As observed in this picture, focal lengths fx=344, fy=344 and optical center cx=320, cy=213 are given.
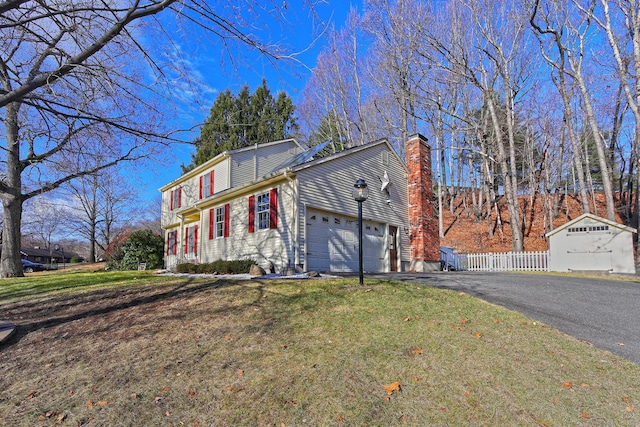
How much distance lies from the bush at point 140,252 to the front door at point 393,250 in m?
15.2

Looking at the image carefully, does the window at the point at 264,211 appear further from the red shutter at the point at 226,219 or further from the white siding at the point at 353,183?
the red shutter at the point at 226,219

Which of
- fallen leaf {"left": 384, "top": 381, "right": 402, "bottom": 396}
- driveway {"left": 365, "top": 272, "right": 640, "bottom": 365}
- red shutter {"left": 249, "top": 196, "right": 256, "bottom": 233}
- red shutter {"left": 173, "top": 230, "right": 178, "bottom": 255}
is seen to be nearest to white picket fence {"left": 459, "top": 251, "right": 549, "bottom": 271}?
driveway {"left": 365, "top": 272, "right": 640, "bottom": 365}

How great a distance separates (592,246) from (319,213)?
10.5 m

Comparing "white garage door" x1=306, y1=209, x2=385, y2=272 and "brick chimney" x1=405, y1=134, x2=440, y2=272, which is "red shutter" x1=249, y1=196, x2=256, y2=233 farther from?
"brick chimney" x1=405, y1=134, x2=440, y2=272

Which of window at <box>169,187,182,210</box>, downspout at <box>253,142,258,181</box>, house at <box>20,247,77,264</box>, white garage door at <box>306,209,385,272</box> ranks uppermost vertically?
downspout at <box>253,142,258,181</box>

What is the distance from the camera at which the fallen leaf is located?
3220 millimetres

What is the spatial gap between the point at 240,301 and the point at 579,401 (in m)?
4.69

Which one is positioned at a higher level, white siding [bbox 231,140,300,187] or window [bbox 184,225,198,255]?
white siding [bbox 231,140,300,187]

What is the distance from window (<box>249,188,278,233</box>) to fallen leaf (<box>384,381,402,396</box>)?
8167mm

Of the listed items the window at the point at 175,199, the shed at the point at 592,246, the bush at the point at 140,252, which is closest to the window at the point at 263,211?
the window at the point at 175,199

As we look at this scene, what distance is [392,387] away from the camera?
3.27m

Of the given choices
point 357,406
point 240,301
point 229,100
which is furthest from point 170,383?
point 229,100

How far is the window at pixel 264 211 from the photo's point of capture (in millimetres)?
11258

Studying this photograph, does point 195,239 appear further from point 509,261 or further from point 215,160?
point 509,261
